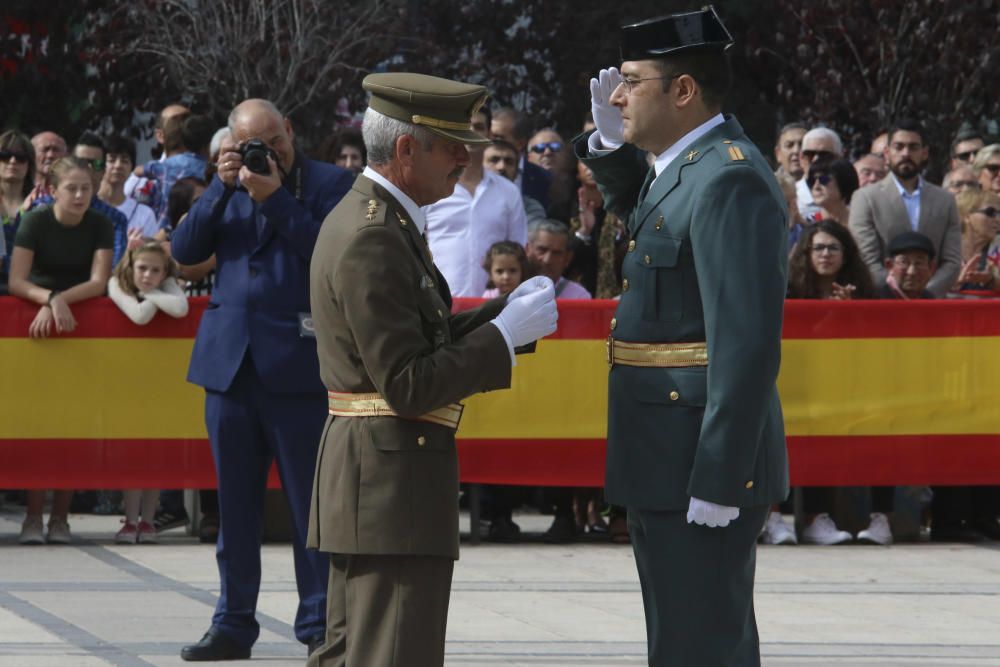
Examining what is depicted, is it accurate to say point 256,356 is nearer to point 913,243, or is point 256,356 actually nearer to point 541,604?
point 541,604

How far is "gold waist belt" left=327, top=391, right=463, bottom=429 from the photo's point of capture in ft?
15.4

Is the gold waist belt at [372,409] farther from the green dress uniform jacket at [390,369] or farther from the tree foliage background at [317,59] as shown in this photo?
the tree foliage background at [317,59]

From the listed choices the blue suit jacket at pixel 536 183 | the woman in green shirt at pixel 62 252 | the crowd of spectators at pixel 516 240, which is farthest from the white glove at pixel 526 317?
the blue suit jacket at pixel 536 183

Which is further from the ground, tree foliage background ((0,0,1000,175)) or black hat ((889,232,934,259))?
tree foliage background ((0,0,1000,175))

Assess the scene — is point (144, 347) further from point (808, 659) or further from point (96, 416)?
point (808, 659)

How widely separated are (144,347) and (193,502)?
874 mm

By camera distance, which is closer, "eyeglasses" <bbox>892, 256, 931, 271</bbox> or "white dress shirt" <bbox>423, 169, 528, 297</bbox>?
"eyeglasses" <bbox>892, 256, 931, 271</bbox>

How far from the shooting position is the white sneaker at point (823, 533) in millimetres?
9984

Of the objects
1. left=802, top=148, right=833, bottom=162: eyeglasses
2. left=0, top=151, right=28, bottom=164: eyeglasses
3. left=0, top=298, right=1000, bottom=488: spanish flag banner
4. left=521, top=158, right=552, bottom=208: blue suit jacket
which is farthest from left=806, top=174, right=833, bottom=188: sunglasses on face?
left=0, top=151, right=28, bottom=164: eyeglasses

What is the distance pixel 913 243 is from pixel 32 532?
4721 millimetres

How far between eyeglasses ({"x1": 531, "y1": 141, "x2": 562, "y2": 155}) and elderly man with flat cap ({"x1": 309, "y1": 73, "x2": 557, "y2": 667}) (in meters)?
7.31

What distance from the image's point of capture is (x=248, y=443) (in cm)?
694

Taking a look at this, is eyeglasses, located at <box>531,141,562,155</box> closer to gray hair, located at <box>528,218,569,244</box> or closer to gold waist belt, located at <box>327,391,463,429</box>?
gray hair, located at <box>528,218,569,244</box>

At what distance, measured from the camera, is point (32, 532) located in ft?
31.9
